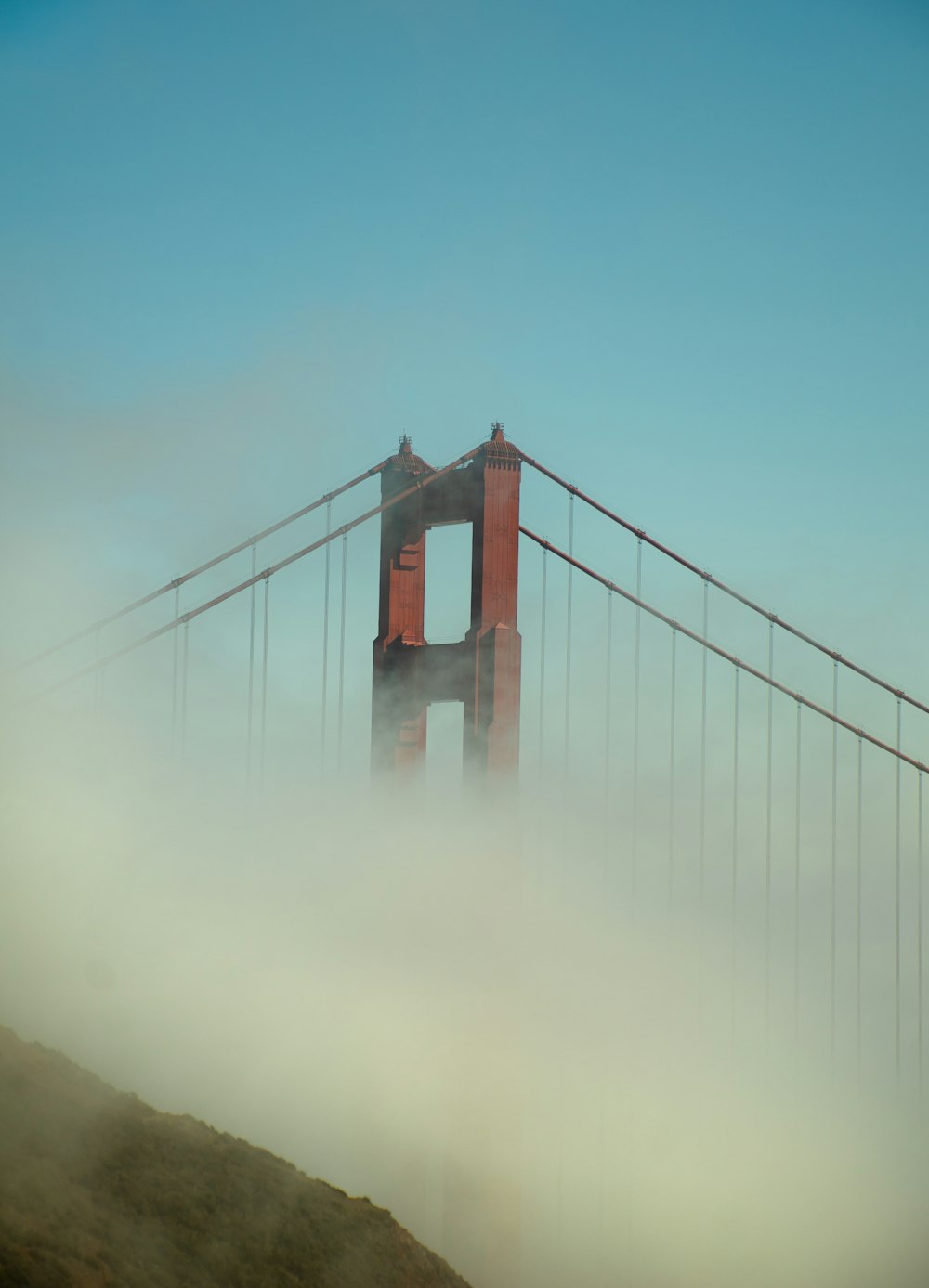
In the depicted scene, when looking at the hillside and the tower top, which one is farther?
the tower top

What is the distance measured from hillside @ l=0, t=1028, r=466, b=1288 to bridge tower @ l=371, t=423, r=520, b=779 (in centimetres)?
749

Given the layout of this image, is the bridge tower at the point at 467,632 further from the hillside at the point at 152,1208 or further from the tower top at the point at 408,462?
the hillside at the point at 152,1208

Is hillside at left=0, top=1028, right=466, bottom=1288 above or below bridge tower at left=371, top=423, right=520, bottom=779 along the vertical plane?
below

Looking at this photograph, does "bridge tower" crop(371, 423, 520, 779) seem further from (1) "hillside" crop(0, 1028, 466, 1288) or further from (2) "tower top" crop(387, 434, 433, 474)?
(1) "hillside" crop(0, 1028, 466, 1288)

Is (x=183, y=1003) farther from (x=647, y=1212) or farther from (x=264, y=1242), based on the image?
(x=647, y=1212)

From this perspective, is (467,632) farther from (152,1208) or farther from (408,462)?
(152,1208)

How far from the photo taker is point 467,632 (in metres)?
22.3

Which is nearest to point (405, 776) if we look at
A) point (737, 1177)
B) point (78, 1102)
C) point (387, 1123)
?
point (387, 1123)

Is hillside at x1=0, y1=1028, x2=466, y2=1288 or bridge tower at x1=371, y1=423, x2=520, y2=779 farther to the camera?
bridge tower at x1=371, y1=423, x2=520, y2=779

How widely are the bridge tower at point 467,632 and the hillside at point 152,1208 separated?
7490mm

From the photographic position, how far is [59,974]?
21.9m

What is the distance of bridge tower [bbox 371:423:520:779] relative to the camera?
2167cm

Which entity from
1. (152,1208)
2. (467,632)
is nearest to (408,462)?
(467,632)

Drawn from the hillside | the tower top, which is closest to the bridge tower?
the tower top
